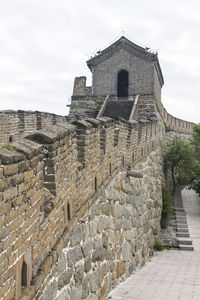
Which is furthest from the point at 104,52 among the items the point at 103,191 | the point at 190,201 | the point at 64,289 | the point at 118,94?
the point at 64,289

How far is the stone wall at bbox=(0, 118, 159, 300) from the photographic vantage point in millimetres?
2732

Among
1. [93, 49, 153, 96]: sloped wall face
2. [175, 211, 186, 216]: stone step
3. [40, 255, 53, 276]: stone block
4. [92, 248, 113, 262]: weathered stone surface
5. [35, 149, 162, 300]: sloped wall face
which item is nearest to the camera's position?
[40, 255, 53, 276]: stone block

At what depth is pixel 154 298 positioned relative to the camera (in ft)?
20.7

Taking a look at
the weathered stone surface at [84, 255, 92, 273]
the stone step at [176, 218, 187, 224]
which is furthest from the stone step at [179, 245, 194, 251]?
the weathered stone surface at [84, 255, 92, 273]

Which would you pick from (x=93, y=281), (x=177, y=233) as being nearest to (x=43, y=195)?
(x=93, y=281)

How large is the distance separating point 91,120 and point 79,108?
37.1 ft

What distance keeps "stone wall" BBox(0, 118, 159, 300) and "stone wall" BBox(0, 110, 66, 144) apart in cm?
240

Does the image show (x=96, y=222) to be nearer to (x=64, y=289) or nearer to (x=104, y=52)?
(x=64, y=289)

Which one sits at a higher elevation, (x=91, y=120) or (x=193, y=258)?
(x=91, y=120)

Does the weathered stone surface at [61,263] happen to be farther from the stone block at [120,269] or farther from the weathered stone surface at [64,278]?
the stone block at [120,269]

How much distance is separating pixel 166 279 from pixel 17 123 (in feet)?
15.6

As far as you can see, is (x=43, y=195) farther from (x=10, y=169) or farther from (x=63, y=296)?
(x=63, y=296)

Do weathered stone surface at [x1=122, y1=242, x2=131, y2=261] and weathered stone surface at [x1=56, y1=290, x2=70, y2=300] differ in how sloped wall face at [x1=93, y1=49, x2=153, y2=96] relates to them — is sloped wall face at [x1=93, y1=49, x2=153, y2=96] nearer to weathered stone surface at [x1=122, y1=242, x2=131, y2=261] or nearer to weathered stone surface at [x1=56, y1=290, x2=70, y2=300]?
weathered stone surface at [x1=122, y1=242, x2=131, y2=261]

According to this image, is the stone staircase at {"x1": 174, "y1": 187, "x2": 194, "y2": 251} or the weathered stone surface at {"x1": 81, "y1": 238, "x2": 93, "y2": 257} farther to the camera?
the stone staircase at {"x1": 174, "y1": 187, "x2": 194, "y2": 251}
